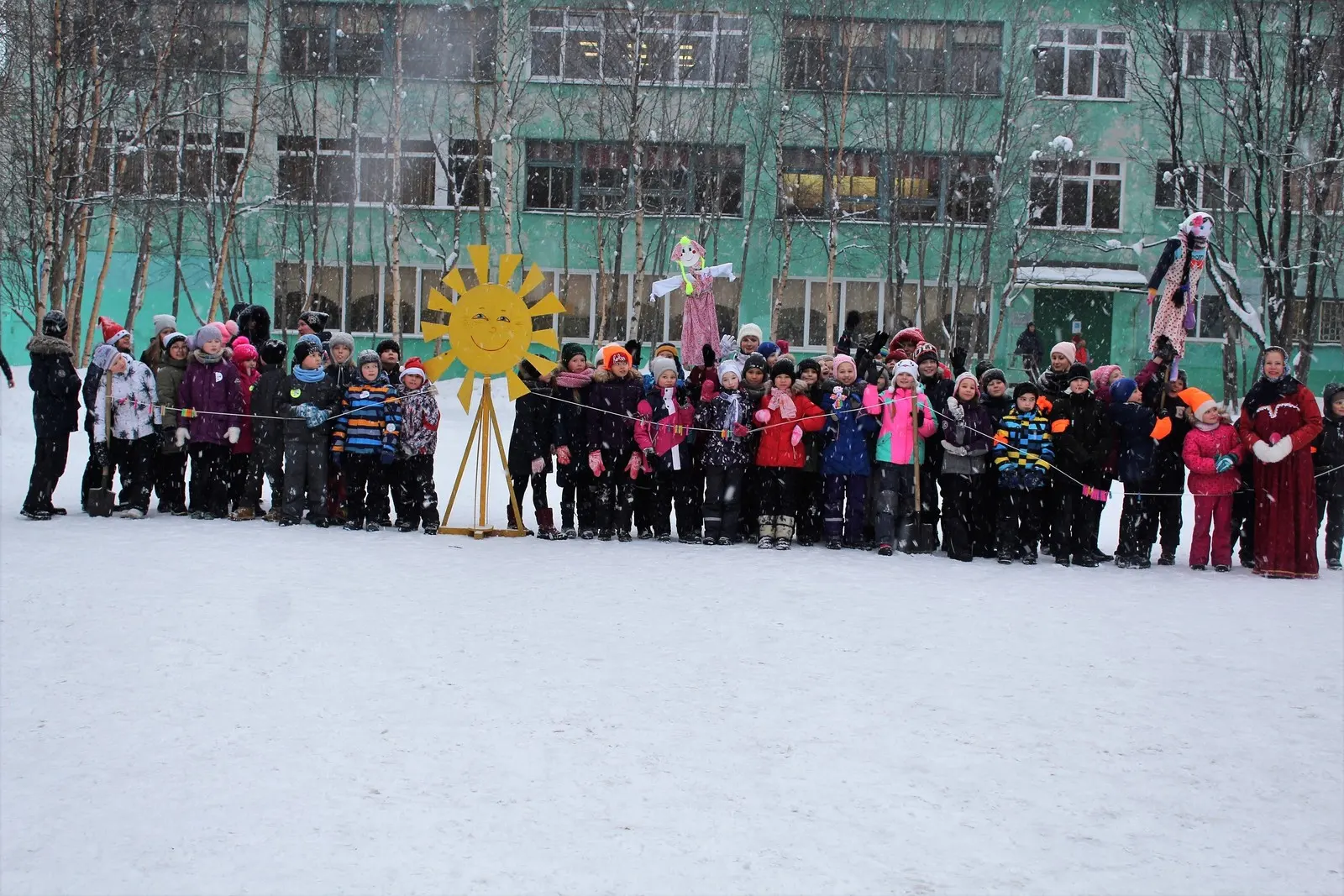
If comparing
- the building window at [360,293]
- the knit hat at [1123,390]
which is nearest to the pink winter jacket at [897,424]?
the knit hat at [1123,390]

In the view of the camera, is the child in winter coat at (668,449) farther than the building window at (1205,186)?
No

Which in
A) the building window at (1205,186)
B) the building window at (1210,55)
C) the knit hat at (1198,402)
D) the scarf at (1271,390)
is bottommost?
the knit hat at (1198,402)

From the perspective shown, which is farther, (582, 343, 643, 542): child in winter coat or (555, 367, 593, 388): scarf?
(555, 367, 593, 388): scarf

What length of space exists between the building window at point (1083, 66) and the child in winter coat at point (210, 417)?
22780 millimetres

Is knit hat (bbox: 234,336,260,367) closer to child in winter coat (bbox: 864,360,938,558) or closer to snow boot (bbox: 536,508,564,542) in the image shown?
snow boot (bbox: 536,508,564,542)

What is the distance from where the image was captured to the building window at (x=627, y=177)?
2930cm

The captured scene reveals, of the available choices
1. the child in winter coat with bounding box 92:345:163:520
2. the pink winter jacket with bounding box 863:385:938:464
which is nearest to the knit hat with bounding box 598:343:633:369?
the pink winter jacket with bounding box 863:385:938:464

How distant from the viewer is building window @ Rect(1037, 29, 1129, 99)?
30375mm

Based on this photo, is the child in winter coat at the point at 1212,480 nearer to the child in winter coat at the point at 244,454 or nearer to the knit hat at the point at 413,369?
the knit hat at the point at 413,369

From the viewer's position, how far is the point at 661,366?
38.3 feet

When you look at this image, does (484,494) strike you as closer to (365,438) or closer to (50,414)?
(365,438)

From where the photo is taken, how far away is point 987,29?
29469 millimetres

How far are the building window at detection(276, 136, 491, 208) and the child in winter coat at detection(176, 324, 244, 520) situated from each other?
729 inches

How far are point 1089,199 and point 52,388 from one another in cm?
2438
